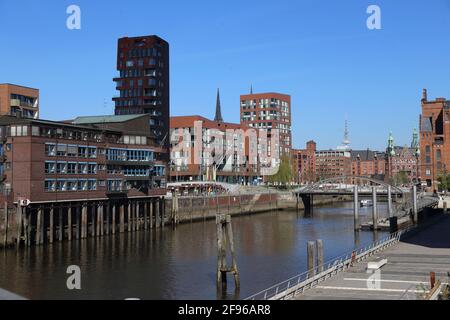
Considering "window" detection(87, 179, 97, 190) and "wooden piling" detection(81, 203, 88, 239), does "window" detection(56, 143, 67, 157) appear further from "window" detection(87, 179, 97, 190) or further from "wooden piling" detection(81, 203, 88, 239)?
"wooden piling" detection(81, 203, 88, 239)

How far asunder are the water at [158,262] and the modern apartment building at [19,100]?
53.6 meters

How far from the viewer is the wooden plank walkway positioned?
3008 centimetres

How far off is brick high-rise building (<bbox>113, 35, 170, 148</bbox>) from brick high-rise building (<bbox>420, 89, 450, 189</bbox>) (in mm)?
86758

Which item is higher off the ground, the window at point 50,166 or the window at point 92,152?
the window at point 92,152

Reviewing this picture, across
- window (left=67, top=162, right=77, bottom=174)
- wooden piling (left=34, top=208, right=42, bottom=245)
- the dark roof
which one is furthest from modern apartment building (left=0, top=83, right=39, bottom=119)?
the dark roof

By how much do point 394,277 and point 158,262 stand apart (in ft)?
83.7

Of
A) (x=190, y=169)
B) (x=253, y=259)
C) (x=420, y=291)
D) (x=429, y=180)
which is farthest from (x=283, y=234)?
(x=429, y=180)

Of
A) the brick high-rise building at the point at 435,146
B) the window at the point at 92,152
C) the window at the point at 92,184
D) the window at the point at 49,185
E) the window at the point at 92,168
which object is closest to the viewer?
the window at the point at 49,185

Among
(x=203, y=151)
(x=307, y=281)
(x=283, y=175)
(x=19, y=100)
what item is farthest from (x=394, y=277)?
(x=283, y=175)

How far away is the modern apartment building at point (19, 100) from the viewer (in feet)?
384

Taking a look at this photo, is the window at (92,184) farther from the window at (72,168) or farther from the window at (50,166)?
the window at (50,166)

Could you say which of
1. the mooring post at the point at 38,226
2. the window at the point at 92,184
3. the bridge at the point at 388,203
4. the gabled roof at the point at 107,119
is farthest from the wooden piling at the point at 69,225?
the bridge at the point at 388,203

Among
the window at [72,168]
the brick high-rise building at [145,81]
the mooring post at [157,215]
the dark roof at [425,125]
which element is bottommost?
the mooring post at [157,215]

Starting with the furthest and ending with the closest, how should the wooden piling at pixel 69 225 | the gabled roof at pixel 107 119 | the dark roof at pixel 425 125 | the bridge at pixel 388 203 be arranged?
1. the dark roof at pixel 425 125
2. the gabled roof at pixel 107 119
3. the bridge at pixel 388 203
4. the wooden piling at pixel 69 225
